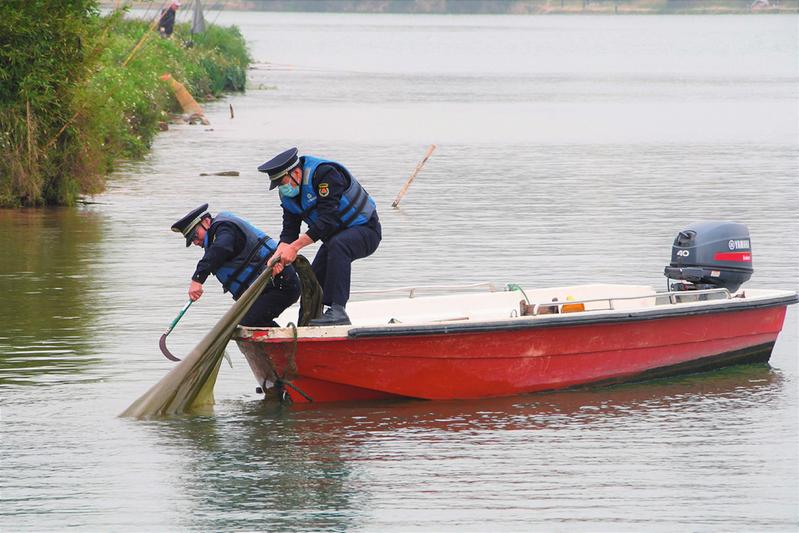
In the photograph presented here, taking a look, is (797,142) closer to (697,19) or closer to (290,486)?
(290,486)

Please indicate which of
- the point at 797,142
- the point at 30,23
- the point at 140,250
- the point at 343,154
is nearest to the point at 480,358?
the point at 140,250

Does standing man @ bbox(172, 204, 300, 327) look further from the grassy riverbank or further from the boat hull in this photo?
the grassy riverbank

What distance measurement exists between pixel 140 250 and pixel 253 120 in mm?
23673

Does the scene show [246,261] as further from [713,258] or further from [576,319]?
[713,258]

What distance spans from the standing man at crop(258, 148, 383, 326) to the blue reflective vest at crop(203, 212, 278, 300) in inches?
8.6

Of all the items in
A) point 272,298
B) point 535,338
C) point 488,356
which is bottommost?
point 488,356

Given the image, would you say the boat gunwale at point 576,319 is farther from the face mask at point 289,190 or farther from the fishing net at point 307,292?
the face mask at point 289,190

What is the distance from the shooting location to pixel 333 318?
1135 centimetres

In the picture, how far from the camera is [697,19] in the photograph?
175m

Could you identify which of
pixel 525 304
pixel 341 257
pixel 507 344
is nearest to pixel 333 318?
pixel 341 257

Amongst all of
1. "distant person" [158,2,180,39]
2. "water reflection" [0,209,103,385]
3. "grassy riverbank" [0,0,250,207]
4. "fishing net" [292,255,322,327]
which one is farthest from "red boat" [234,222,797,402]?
"distant person" [158,2,180,39]

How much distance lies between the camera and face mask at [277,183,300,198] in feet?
37.3

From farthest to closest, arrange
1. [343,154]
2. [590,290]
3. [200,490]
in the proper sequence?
[343,154]
[590,290]
[200,490]

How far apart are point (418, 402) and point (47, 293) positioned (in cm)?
591
